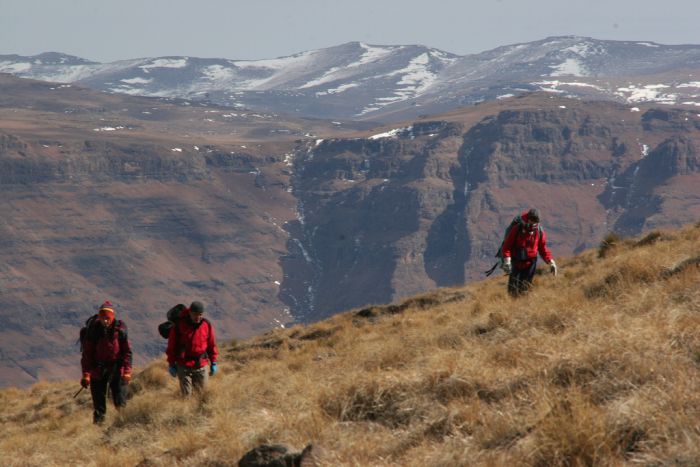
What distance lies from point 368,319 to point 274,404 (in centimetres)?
1729

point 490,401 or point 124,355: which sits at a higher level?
point 490,401

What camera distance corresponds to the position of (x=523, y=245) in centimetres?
1873

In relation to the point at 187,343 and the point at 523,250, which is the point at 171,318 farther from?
the point at 523,250

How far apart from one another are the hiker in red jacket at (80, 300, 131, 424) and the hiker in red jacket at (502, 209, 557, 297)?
6.72 meters

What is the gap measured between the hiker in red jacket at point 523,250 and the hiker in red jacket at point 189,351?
222 inches

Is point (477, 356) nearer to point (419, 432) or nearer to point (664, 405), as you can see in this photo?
point (419, 432)

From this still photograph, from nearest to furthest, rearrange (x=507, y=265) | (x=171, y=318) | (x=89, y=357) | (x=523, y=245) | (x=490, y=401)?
(x=490, y=401)
(x=171, y=318)
(x=89, y=357)
(x=507, y=265)
(x=523, y=245)

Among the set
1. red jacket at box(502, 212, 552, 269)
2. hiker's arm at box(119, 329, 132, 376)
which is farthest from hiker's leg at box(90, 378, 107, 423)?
red jacket at box(502, 212, 552, 269)

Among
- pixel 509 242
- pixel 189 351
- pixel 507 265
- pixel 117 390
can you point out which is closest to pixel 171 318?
pixel 189 351

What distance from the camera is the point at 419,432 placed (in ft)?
33.8

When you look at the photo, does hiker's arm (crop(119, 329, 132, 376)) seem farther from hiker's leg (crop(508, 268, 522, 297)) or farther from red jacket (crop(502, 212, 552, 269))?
hiker's leg (crop(508, 268, 522, 297))

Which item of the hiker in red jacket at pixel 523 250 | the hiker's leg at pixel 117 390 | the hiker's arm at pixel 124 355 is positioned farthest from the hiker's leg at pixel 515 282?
the hiker's leg at pixel 117 390

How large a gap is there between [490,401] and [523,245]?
8.28 metres

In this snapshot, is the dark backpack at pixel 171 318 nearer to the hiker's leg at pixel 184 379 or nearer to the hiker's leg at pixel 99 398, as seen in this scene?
the hiker's leg at pixel 184 379
